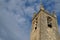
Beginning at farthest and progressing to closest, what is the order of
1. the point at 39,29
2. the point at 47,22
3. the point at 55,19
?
1. the point at 55,19
2. the point at 47,22
3. the point at 39,29

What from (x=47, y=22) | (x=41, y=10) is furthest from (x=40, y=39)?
(x=41, y=10)

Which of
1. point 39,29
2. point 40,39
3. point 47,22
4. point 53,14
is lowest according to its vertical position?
point 40,39

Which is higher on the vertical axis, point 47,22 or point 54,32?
point 47,22

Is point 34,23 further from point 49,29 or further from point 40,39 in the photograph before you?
point 40,39

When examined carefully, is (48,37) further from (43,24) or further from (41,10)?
(41,10)

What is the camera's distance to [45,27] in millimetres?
25828

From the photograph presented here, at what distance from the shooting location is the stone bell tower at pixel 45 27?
80.6 ft

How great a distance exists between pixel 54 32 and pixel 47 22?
252 centimetres

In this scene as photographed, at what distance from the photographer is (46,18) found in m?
28.0

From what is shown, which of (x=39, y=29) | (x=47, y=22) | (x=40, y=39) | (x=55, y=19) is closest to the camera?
(x=40, y=39)

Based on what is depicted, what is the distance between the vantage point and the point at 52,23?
28.1 metres

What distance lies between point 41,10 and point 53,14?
3080 mm

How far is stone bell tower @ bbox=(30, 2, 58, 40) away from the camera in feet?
80.6

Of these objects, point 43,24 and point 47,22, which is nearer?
point 43,24
